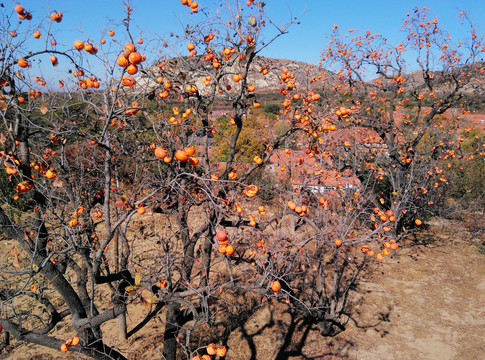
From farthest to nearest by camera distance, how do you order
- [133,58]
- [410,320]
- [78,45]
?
1. [410,320]
2. [78,45]
3. [133,58]

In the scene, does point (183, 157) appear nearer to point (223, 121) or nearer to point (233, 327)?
point (233, 327)

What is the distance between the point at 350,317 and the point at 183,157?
204 inches

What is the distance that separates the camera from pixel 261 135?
10.1m

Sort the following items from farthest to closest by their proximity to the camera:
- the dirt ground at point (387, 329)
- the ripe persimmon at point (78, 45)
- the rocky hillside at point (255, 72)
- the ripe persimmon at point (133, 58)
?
the dirt ground at point (387, 329) < the rocky hillside at point (255, 72) < the ripe persimmon at point (78, 45) < the ripe persimmon at point (133, 58)

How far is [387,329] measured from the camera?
5.47 meters

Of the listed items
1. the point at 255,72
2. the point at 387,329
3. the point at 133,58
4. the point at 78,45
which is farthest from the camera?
the point at 387,329

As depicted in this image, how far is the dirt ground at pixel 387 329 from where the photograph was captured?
4891 mm

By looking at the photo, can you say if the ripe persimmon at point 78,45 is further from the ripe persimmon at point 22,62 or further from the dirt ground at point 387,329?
the dirt ground at point 387,329

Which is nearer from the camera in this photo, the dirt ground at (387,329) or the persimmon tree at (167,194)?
the persimmon tree at (167,194)

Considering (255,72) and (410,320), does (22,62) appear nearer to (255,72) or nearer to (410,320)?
(255,72)

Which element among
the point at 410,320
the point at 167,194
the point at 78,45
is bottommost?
the point at 410,320

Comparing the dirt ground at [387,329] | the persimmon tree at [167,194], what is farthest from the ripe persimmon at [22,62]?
the dirt ground at [387,329]

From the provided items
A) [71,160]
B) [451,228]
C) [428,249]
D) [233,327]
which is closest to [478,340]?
[428,249]

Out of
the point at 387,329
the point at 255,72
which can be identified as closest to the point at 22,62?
the point at 255,72
